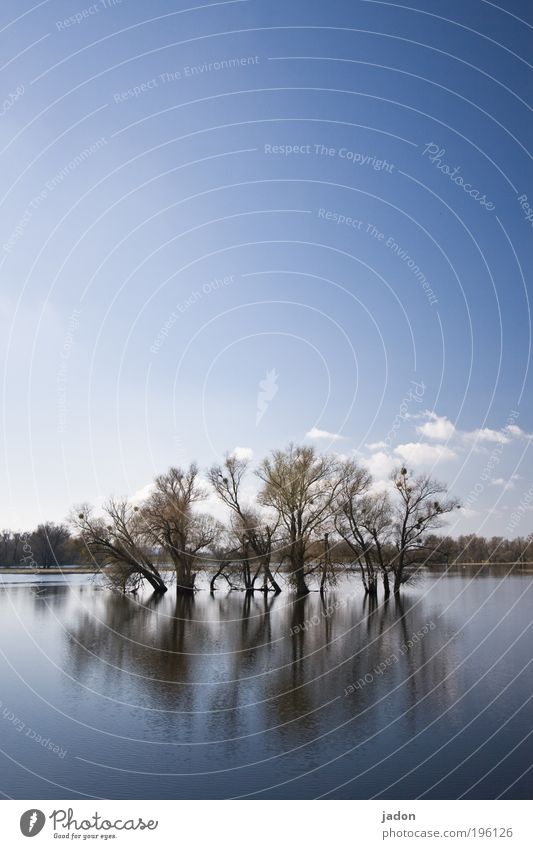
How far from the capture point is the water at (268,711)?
1099cm

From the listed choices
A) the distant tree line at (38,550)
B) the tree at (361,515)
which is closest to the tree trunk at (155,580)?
the tree at (361,515)

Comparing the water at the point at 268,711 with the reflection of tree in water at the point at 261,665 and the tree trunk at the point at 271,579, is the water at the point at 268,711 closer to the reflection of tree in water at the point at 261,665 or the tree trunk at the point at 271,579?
the reflection of tree in water at the point at 261,665

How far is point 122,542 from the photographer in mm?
53594

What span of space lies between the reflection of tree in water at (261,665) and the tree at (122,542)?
18.1m

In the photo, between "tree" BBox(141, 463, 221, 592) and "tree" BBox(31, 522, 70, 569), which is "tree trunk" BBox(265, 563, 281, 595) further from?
"tree" BBox(31, 522, 70, 569)

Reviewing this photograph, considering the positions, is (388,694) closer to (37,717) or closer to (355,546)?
(37,717)

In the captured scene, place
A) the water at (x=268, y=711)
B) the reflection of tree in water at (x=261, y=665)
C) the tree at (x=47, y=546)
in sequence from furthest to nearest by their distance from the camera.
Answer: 1. the tree at (x=47, y=546)
2. the reflection of tree in water at (x=261, y=665)
3. the water at (x=268, y=711)

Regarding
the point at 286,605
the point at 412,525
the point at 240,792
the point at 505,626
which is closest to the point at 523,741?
the point at 240,792

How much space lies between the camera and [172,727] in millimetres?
13438

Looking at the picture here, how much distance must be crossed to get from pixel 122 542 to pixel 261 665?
36308 millimetres

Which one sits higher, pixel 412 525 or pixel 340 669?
pixel 412 525

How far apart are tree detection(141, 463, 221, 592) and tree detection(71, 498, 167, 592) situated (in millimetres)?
1210

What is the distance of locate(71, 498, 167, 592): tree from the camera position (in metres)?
52.2

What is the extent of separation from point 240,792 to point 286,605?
30461mm
